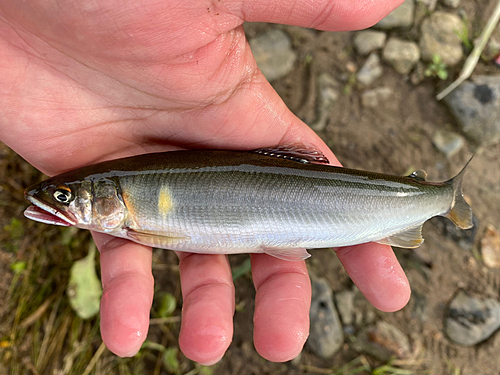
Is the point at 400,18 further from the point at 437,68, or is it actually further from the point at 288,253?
the point at 288,253

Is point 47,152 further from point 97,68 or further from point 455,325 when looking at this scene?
point 455,325

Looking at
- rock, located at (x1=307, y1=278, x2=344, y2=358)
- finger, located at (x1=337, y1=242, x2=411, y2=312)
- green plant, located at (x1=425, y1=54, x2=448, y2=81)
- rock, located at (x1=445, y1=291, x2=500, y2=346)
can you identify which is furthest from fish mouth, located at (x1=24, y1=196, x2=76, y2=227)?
green plant, located at (x1=425, y1=54, x2=448, y2=81)

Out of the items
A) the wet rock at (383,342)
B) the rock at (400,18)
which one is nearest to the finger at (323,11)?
the rock at (400,18)

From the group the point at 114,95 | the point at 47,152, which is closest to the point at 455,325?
the point at 114,95

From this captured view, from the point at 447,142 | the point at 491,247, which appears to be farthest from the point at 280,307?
the point at 447,142

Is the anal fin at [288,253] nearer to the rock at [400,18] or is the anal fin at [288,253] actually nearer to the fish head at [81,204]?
the fish head at [81,204]

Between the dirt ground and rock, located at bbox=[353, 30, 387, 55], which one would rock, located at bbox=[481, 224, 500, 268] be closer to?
the dirt ground
